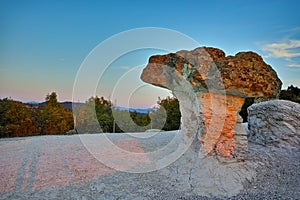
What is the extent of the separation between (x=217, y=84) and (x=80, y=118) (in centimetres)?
1576

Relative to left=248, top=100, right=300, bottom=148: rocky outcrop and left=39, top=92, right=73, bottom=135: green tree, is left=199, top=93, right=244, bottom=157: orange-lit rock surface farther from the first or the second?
left=39, top=92, right=73, bottom=135: green tree

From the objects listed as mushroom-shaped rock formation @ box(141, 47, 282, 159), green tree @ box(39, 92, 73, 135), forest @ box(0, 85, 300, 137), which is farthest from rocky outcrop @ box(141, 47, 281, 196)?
green tree @ box(39, 92, 73, 135)

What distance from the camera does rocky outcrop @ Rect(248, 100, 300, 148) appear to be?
6.20m

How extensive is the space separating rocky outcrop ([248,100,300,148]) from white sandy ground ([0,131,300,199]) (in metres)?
0.35

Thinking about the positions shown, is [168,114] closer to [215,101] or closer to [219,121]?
[219,121]

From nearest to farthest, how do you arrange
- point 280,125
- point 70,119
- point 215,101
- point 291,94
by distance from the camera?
point 215,101, point 280,125, point 291,94, point 70,119

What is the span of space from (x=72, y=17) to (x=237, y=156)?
7126 mm

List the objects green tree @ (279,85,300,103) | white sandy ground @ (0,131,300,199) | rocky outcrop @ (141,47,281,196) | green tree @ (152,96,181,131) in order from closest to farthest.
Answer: white sandy ground @ (0,131,300,199)
rocky outcrop @ (141,47,281,196)
green tree @ (152,96,181,131)
green tree @ (279,85,300,103)

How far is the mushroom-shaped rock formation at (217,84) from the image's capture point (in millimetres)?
4371

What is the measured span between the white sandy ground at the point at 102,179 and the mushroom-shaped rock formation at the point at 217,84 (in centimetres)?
77

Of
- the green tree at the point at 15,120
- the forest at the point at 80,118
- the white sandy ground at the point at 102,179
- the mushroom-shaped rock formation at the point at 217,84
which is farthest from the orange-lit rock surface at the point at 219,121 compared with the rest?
the green tree at the point at 15,120

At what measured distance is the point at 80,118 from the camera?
60.6ft

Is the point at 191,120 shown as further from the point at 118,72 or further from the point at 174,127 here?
the point at 174,127

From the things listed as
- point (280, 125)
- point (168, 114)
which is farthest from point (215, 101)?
point (168, 114)
